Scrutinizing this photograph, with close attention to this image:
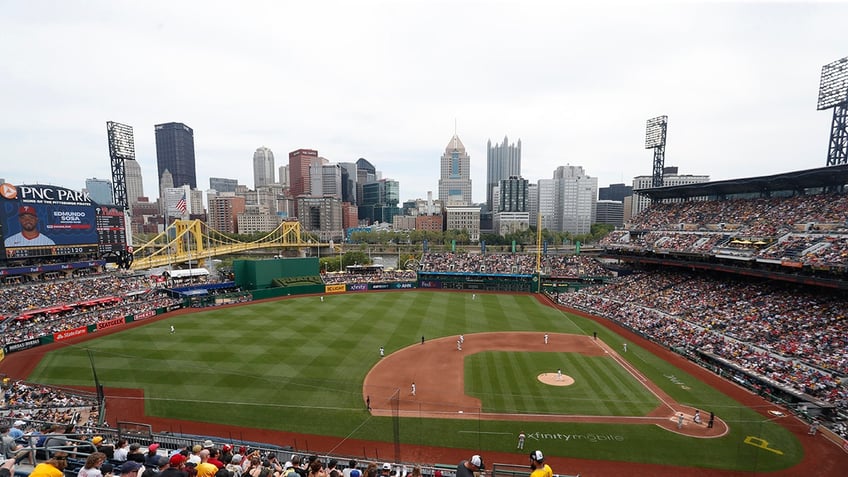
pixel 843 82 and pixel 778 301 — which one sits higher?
pixel 843 82

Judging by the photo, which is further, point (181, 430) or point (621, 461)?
point (181, 430)

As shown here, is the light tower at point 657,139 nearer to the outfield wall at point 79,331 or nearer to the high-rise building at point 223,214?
the outfield wall at point 79,331

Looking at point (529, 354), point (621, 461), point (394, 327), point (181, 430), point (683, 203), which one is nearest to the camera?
point (621, 461)

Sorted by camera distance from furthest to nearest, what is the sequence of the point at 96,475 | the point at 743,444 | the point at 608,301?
the point at 608,301
the point at 743,444
the point at 96,475

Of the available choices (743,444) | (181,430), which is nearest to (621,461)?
(743,444)

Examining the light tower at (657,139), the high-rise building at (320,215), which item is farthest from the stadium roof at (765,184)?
the high-rise building at (320,215)

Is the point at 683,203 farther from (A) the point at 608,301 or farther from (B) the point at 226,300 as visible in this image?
(B) the point at 226,300

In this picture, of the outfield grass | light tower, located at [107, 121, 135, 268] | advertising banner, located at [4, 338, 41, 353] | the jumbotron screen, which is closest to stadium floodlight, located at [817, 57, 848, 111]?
the outfield grass
